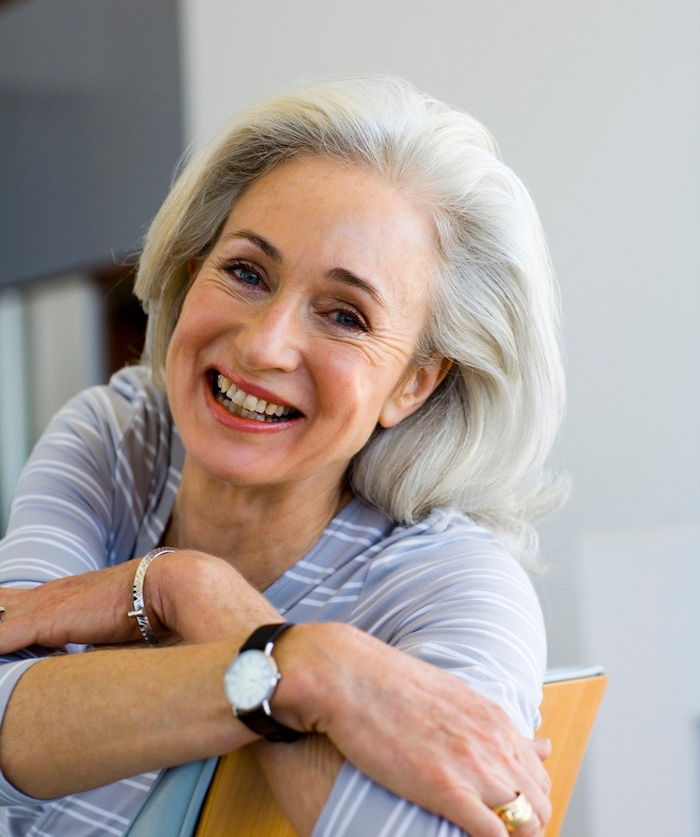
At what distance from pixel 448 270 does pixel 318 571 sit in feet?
1.58

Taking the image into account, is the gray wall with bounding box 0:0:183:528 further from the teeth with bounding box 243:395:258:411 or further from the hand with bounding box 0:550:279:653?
the hand with bounding box 0:550:279:653

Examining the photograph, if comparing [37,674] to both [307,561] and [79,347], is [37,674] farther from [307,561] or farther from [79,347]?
[79,347]

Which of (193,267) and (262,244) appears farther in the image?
(193,267)

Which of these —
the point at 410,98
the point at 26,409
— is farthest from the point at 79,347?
the point at 410,98

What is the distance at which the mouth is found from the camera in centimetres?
132

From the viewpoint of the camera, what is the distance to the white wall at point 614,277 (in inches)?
76.8

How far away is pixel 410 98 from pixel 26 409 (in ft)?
11.0

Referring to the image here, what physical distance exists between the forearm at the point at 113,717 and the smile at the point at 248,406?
42cm

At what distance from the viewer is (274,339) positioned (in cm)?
126

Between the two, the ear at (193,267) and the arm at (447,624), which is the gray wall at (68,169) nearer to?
the ear at (193,267)

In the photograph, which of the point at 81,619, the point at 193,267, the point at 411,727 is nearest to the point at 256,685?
the point at 411,727

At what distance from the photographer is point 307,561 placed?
1.43 meters

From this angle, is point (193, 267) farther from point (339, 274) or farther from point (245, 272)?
point (339, 274)

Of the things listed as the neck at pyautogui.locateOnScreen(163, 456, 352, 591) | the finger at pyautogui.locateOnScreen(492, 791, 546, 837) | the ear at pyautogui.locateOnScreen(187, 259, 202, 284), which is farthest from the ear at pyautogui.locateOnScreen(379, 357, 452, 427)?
the finger at pyautogui.locateOnScreen(492, 791, 546, 837)
